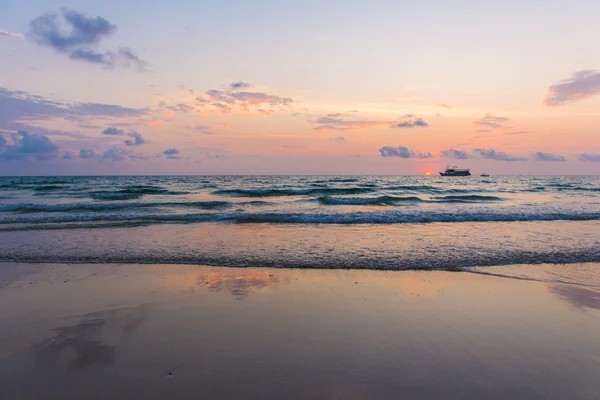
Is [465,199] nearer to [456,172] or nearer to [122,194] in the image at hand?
[122,194]

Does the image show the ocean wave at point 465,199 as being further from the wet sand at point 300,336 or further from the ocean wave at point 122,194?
the ocean wave at point 122,194

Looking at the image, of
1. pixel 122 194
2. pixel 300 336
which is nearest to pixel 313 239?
pixel 300 336

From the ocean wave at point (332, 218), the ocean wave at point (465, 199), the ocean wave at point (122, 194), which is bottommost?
the ocean wave at point (465, 199)

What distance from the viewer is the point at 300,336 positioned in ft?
16.1

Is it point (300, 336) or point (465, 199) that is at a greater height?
point (300, 336)

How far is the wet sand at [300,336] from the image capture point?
3793 millimetres

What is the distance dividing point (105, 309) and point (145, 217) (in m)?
14.4

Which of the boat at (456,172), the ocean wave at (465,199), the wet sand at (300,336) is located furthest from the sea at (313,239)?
the boat at (456,172)

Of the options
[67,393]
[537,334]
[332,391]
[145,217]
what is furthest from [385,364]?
[145,217]

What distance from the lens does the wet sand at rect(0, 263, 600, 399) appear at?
3793 mm

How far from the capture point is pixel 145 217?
19.5 meters

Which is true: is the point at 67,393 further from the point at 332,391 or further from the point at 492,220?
the point at 492,220

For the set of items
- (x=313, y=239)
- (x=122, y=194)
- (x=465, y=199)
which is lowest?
(x=465, y=199)

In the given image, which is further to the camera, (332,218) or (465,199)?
(465,199)
